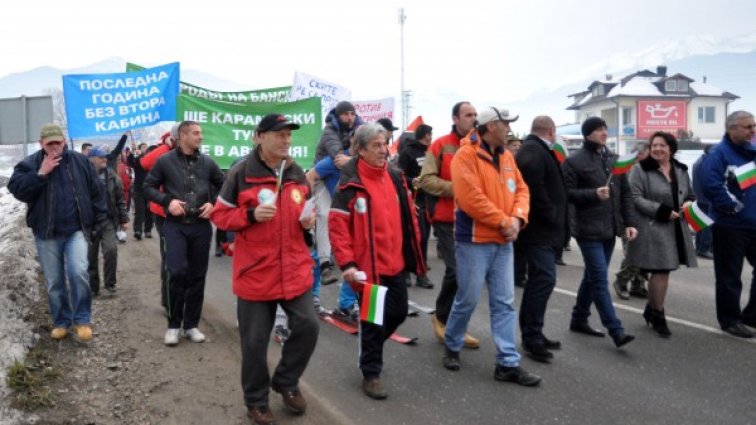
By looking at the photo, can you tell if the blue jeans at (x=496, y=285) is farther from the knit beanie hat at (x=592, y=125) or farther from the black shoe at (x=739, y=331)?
the black shoe at (x=739, y=331)

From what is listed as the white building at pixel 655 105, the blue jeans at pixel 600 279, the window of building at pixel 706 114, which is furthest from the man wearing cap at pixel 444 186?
the window of building at pixel 706 114

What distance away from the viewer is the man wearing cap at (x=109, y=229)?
7.95 metres

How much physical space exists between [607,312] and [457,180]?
1.94 m

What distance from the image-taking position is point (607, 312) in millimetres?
5473

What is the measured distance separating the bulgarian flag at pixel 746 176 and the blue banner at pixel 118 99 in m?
7.80

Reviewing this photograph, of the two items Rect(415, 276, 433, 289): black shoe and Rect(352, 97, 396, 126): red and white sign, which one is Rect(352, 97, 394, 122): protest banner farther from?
Rect(415, 276, 433, 289): black shoe

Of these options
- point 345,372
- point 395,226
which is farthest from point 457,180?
point 345,372

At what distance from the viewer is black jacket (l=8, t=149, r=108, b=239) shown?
5.51 m

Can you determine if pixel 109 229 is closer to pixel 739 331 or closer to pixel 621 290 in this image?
pixel 621 290

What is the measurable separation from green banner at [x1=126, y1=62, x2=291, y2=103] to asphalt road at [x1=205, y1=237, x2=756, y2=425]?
5905 millimetres

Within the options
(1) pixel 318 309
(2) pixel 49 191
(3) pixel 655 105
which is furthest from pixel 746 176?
(3) pixel 655 105

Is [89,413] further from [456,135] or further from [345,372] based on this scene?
[456,135]

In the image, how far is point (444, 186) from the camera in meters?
5.60

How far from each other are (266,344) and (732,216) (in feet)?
15.4
